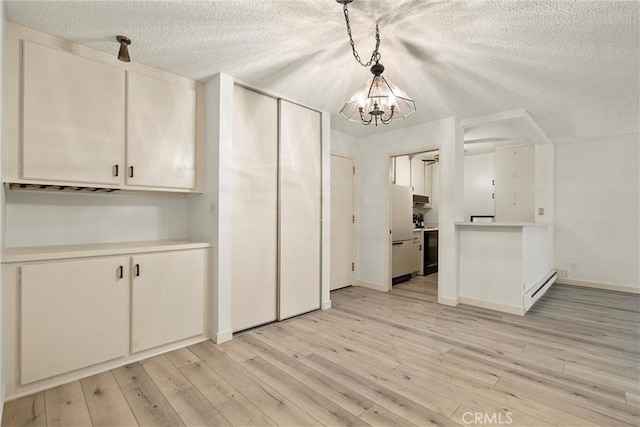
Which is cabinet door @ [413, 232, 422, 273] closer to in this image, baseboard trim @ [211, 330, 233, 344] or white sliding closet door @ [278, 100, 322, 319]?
white sliding closet door @ [278, 100, 322, 319]

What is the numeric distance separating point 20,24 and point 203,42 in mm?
1129

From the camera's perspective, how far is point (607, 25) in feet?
6.51

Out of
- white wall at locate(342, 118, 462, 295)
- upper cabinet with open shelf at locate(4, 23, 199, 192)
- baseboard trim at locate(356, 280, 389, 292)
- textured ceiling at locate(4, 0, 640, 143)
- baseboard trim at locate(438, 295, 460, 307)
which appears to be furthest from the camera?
baseboard trim at locate(356, 280, 389, 292)

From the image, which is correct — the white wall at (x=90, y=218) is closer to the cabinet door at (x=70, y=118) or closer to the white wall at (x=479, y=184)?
the cabinet door at (x=70, y=118)

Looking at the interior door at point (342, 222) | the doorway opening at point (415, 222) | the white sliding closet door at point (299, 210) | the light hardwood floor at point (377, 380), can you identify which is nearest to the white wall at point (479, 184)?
the doorway opening at point (415, 222)

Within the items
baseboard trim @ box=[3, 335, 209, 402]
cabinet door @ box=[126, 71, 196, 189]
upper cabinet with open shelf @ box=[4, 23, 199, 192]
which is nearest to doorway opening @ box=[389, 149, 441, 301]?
cabinet door @ box=[126, 71, 196, 189]

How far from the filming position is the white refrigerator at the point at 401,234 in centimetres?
486

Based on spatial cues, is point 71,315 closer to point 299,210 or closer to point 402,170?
point 299,210

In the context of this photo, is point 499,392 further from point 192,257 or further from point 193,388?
point 192,257

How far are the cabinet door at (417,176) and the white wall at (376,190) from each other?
5.34 ft

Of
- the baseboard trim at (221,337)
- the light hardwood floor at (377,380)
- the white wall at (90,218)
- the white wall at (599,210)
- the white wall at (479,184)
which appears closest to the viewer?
the light hardwood floor at (377,380)

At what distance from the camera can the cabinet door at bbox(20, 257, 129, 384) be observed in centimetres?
195

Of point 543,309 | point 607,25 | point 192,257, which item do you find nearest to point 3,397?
point 192,257

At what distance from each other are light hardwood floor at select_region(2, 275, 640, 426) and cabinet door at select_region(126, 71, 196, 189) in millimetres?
1484
